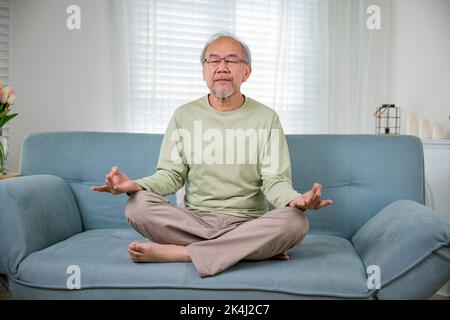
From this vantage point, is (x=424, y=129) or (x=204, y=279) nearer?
(x=204, y=279)

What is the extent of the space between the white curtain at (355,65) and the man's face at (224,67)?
1949 millimetres

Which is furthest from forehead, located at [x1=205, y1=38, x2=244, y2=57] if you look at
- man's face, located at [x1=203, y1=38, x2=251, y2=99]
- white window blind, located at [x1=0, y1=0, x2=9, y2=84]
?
white window blind, located at [x1=0, y1=0, x2=9, y2=84]

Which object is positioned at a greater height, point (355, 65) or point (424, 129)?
Result: point (355, 65)

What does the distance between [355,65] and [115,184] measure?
2.73 metres

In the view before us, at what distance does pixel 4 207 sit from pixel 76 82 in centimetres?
166

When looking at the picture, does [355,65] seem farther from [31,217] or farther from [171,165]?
[31,217]

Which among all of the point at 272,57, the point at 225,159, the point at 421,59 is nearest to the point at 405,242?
the point at 225,159

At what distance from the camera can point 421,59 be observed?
12.3 feet

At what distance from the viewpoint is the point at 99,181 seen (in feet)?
7.37

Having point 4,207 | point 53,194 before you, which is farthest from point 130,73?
point 4,207

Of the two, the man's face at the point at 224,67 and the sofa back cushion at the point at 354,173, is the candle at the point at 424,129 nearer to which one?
the sofa back cushion at the point at 354,173

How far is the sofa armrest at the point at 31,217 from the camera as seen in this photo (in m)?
1.69

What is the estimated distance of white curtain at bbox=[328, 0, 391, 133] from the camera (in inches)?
148
